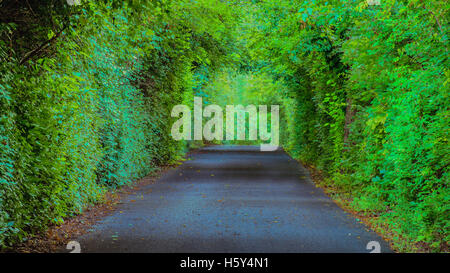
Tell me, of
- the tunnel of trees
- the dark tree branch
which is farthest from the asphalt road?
the dark tree branch

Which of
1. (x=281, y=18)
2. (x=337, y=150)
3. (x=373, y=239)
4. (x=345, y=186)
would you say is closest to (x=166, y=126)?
(x=281, y=18)

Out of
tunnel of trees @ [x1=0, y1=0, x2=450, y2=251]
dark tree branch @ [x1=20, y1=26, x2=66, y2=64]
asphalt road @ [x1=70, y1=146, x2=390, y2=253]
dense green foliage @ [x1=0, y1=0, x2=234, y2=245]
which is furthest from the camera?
asphalt road @ [x1=70, y1=146, x2=390, y2=253]

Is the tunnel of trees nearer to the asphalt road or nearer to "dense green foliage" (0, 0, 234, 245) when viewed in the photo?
"dense green foliage" (0, 0, 234, 245)

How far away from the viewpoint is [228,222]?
32.7 ft

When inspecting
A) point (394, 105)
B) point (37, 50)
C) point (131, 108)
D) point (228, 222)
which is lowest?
point (228, 222)

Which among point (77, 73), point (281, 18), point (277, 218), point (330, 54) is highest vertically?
point (281, 18)

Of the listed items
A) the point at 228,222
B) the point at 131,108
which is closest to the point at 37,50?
the point at 228,222

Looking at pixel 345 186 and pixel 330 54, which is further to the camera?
pixel 330 54

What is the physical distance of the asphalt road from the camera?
7934mm

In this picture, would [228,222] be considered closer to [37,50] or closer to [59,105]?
[59,105]
